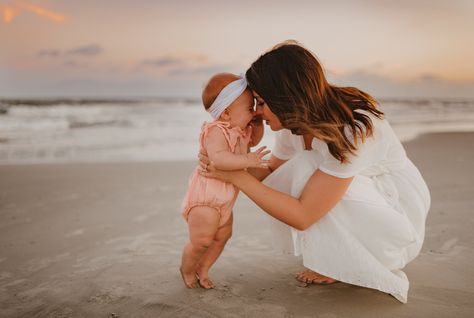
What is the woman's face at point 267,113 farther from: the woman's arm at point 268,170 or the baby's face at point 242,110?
the woman's arm at point 268,170

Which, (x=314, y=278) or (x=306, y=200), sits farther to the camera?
(x=314, y=278)

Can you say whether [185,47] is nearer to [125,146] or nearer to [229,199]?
[125,146]

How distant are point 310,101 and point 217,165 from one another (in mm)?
599

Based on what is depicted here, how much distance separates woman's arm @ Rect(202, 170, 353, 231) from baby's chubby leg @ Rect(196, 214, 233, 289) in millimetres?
341

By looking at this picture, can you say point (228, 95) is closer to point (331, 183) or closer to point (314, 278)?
point (331, 183)

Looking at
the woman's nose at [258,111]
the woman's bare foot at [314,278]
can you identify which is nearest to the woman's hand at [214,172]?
the woman's nose at [258,111]

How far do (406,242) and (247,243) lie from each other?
153 cm

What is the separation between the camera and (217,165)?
2.46 m

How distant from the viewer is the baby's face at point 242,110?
2624 millimetres

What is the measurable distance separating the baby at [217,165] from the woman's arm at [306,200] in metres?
0.18

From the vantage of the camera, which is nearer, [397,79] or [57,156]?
[57,156]

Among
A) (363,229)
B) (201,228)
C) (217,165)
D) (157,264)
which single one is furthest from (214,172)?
(157,264)

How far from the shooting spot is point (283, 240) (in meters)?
2.75

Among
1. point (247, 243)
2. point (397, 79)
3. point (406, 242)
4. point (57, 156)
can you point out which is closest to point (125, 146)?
point (57, 156)
